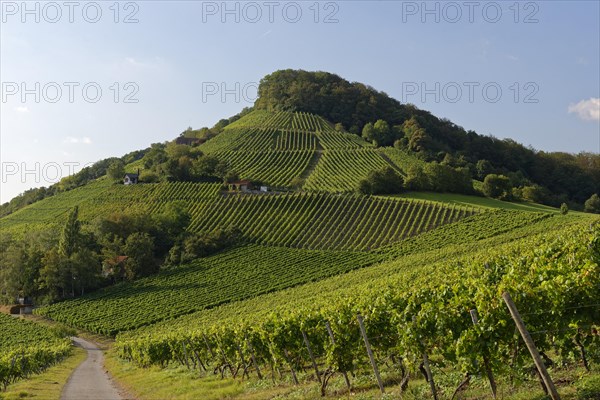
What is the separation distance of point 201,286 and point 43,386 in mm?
34493

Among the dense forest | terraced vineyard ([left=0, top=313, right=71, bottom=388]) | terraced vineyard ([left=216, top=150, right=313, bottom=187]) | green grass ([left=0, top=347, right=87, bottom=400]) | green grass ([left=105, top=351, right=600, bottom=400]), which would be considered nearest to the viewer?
green grass ([left=105, top=351, right=600, bottom=400])

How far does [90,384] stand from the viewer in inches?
832

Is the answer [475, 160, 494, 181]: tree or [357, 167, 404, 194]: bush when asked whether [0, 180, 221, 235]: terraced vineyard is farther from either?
[475, 160, 494, 181]: tree

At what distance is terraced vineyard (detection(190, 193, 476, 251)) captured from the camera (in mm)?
61344

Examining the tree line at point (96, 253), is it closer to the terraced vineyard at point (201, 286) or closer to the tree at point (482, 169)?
the terraced vineyard at point (201, 286)

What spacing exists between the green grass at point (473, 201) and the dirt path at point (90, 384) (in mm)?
50977

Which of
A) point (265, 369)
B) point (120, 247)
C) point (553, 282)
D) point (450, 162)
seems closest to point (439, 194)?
point (450, 162)

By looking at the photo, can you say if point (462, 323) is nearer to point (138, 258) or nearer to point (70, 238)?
point (138, 258)

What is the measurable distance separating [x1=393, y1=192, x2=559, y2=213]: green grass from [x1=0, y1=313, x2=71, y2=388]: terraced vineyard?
49428mm

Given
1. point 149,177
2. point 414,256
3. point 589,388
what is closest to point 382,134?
point 149,177

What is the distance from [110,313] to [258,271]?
15.7m

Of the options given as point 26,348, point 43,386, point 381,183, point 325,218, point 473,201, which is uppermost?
point 381,183

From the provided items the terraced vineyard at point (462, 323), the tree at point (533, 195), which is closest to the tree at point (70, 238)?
the terraced vineyard at point (462, 323)

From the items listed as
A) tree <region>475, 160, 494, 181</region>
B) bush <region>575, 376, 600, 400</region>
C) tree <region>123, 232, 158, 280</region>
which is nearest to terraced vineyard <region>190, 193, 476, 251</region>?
tree <region>123, 232, 158, 280</region>
